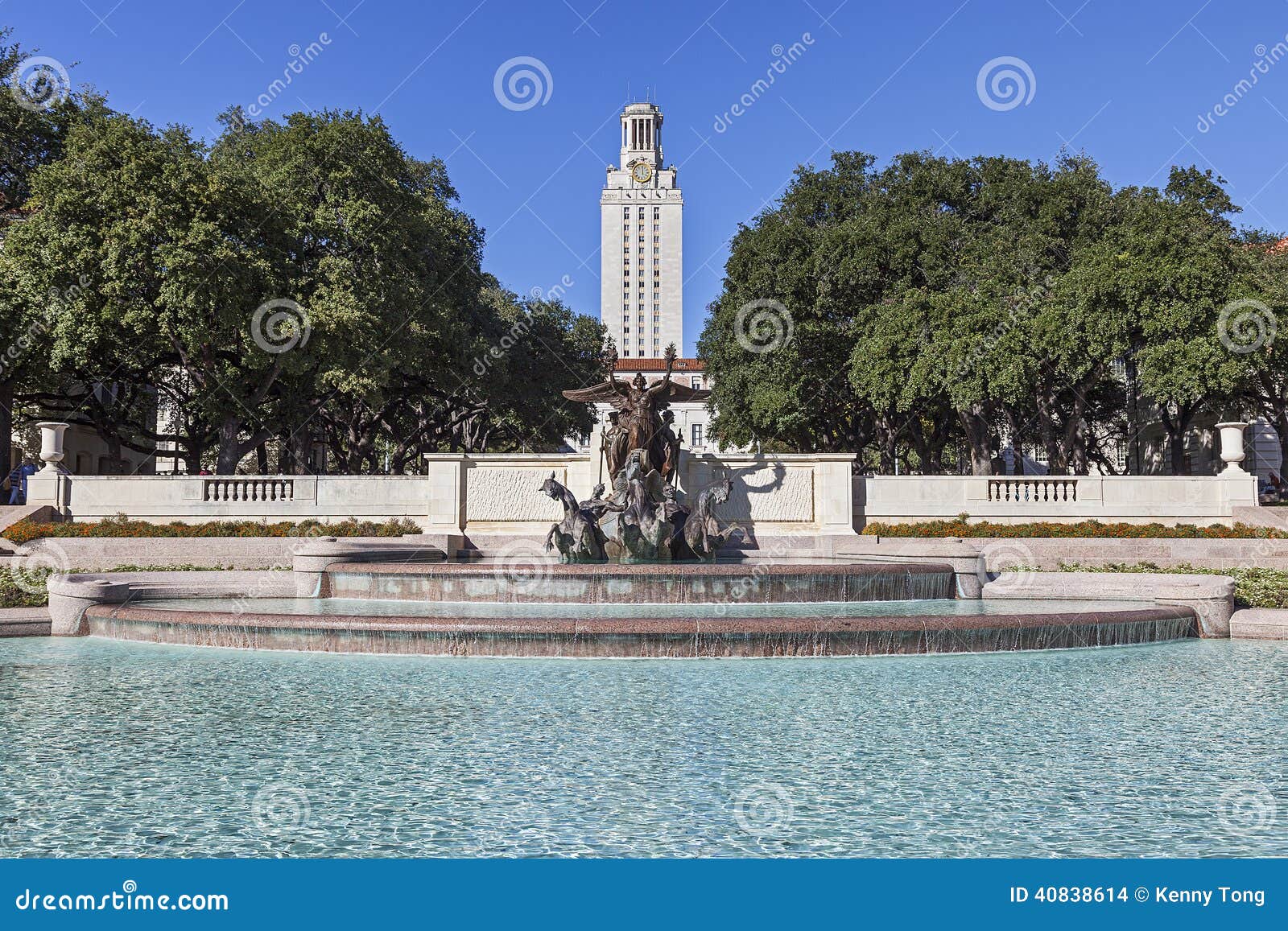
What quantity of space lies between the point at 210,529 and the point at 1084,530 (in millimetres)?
23891

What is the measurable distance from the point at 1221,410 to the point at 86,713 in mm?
42980

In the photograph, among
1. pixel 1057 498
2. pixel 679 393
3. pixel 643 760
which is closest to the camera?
pixel 643 760

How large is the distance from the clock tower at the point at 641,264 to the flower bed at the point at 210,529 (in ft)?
392

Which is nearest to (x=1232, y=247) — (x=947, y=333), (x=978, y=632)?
(x=947, y=333)

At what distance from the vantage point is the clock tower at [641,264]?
147375 millimetres

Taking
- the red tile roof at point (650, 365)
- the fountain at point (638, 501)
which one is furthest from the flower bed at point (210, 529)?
the red tile roof at point (650, 365)

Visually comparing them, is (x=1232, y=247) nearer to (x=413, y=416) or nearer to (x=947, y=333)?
(x=947, y=333)

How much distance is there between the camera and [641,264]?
486ft

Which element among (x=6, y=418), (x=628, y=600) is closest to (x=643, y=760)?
(x=628, y=600)

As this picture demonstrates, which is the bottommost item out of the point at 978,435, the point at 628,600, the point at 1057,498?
the point at 628,600

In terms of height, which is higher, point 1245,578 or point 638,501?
point 638,501

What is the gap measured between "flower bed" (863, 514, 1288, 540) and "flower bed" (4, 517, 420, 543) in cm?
1416

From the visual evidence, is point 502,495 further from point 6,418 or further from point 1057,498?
point 6,418

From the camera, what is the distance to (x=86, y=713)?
908cm
